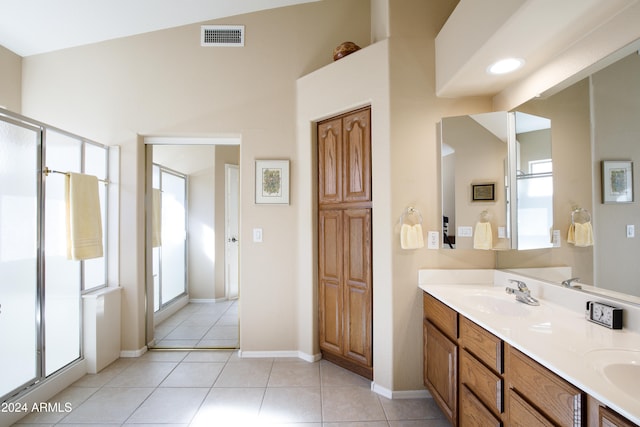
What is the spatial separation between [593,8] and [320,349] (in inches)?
113

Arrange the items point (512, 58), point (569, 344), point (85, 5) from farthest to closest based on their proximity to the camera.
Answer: point (85, 5) < point (512, 58) < point (569, 344)

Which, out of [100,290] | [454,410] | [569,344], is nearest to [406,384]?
[454,410]

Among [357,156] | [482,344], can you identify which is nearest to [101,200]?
[357,156]

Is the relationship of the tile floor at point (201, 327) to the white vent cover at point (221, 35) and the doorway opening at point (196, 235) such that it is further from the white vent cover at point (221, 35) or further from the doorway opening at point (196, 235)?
the white vent cover at point (221, 35)

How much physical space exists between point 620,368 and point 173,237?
166 inches

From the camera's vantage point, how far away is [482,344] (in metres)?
1.38

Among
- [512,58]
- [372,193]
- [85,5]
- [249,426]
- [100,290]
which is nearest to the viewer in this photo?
[512,58]

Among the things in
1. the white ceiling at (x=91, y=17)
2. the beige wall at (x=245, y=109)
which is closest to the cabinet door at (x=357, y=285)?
the beige wall at (x=245, y=109)

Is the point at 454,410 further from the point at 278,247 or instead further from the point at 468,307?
the point at 278,247

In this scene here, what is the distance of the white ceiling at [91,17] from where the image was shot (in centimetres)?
248

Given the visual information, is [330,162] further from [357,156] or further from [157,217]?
[157,217]

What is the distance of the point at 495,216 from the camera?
6.67 ft

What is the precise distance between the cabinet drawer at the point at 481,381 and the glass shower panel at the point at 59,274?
2.83 meters

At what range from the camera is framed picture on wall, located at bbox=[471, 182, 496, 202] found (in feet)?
6.68
